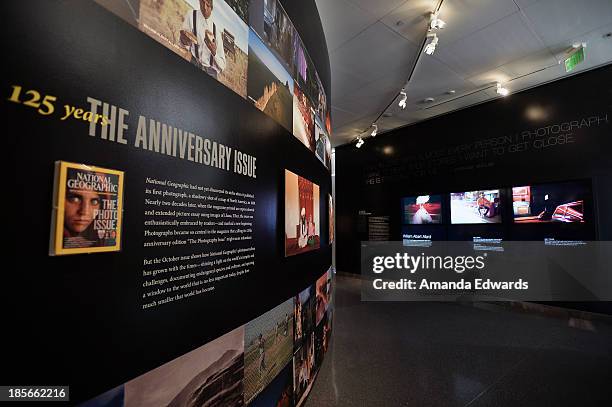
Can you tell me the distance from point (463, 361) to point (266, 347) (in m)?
2.57

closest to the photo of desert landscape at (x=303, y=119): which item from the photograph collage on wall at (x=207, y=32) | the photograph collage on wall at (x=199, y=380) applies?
the photograph collage on wall at (x=207, y=32)

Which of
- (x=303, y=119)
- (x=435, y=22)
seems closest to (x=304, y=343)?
(x=303, y=119)

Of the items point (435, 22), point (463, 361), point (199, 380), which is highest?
point (435, 22)

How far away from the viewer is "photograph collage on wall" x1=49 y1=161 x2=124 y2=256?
74cm

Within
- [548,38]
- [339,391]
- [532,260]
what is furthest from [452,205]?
[339,391]

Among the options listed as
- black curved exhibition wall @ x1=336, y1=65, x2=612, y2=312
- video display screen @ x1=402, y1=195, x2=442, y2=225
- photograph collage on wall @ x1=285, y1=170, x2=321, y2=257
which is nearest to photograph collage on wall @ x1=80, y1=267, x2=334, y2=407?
photograph collage on wall @ x1=285, y1=170, x2=321, y2=257

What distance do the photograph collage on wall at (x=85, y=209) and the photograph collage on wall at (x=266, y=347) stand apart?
83 cm

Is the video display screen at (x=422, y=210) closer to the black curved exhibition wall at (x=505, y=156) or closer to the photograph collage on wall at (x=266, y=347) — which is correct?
the black curved exhibition wall at (x=505, y=156)

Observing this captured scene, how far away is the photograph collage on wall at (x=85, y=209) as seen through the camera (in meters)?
0.74

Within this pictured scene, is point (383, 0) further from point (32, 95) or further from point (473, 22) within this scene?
point (32, 95)

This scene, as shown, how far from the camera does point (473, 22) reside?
365 centimetres

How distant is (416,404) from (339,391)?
2.04ft

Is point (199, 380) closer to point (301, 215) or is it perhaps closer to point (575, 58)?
point (301, 215)

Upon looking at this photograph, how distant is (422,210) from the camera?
6.82 metres
